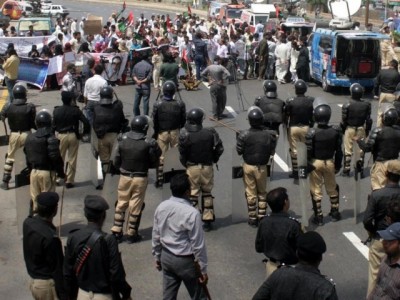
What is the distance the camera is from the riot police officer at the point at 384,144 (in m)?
10.7

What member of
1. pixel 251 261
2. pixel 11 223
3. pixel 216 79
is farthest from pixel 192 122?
pixel 216 79

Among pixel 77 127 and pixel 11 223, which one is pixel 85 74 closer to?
pixel 77 127

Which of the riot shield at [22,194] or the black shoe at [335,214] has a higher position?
the riot shield at [22,194]

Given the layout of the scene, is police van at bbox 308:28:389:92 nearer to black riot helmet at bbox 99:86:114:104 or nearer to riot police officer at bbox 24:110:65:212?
black riot helmet at bbox 99:86:114:104

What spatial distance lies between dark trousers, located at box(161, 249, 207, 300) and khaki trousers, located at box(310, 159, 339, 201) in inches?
163

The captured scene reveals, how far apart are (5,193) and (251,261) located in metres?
5.23

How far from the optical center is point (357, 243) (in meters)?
10.3

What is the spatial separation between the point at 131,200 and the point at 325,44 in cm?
1355

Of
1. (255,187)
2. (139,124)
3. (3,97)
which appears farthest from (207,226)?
(3,97)

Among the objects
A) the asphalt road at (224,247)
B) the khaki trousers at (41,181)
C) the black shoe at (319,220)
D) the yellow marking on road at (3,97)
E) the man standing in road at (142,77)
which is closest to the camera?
the asphalt road at (224,247)

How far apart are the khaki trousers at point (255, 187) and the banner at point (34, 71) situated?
13.0 metres

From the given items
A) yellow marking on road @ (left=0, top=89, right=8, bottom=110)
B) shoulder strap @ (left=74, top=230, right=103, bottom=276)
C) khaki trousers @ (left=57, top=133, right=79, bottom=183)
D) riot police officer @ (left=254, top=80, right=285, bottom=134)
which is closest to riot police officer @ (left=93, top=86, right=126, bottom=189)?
khaki trousers @ (left=57, top=133, right=79, bottom=183)

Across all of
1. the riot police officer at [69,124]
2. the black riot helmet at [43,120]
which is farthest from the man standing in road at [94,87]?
the black riot helmet at [43,120]

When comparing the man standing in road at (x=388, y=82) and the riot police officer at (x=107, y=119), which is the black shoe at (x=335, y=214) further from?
the man standing in road at (x=388, y=82)
